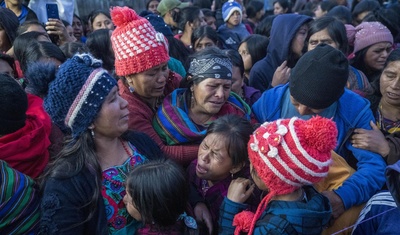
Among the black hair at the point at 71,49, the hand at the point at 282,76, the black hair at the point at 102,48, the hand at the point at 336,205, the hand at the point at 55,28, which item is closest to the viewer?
the hand at the point at 336,205

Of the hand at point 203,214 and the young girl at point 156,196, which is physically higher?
the young girl at point 156,196

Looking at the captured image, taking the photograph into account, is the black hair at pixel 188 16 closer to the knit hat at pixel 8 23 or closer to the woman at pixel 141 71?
the knit hat at pixel 8 23

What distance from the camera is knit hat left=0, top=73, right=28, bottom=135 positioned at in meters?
2.00

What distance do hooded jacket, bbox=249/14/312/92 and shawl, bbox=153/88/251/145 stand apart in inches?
52.8

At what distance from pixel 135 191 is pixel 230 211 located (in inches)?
19.5

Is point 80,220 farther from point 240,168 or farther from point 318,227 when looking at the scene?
point 318,227

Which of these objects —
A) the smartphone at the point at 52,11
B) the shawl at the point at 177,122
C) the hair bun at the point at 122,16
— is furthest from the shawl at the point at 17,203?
the smartphone at the point at 52,11

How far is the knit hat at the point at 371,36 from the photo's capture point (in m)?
3.81

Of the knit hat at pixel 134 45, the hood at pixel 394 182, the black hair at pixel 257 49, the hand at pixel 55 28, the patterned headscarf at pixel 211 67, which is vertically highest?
the knit hat at pixel 134 45

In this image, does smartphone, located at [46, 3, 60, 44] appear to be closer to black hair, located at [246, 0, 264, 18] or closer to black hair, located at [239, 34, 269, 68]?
black hair, located at [239, 34, 269, 68]

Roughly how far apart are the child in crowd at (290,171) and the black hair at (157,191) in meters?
0.32

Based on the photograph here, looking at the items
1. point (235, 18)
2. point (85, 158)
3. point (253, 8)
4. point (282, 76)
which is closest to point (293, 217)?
point (85, 158)

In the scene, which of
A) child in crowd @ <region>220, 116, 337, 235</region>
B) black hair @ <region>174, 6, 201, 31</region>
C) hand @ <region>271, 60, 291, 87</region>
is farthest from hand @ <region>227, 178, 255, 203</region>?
black hair @ <region>174, 6, 201, 31</region>

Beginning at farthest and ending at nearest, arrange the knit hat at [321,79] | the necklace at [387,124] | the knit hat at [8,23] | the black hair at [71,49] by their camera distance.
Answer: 1. the knit hat at [8,23]
2. the black hair at [71,49]
3. the necklace at [387,124]
4. the knit hat at [321,79]
